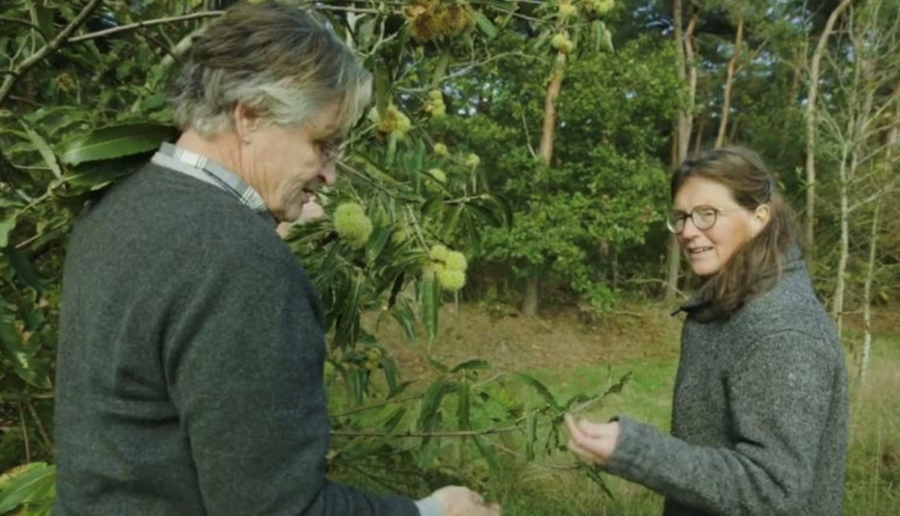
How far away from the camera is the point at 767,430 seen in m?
1.24

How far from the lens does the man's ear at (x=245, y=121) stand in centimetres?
90

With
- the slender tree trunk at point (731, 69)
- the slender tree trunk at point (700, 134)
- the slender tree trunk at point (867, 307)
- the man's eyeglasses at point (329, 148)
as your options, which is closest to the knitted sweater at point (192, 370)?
the man's eyeglasses at point (329, 148)

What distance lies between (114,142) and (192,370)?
353 mm

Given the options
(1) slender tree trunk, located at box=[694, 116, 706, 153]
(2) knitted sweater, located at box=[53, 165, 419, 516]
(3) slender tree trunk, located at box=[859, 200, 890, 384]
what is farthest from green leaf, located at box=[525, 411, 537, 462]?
(1) slender tree trunk, located at box=[694, 116, 706, 153]

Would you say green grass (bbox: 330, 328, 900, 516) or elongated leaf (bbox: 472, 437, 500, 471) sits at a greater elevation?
elongated leaf (bbox: 472, 437, 500, 471)

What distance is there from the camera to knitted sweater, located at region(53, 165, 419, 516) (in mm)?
763

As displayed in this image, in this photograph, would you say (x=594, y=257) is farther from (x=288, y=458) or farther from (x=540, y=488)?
(x=288, y=458)

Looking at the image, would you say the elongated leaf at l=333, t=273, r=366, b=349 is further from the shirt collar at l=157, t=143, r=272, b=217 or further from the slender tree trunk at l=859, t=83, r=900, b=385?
the slender tree trunk at l=859, t=83, r=900, b=385

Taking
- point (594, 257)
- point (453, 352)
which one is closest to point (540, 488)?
point (453, 352)

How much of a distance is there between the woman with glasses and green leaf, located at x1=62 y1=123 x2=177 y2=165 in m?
0.77

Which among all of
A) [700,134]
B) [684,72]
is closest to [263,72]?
[684,72]

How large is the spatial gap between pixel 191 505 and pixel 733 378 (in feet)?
2.96

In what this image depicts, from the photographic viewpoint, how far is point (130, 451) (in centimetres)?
82

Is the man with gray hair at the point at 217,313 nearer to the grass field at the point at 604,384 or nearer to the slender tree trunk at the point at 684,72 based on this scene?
the grass field at the point at 604,384
